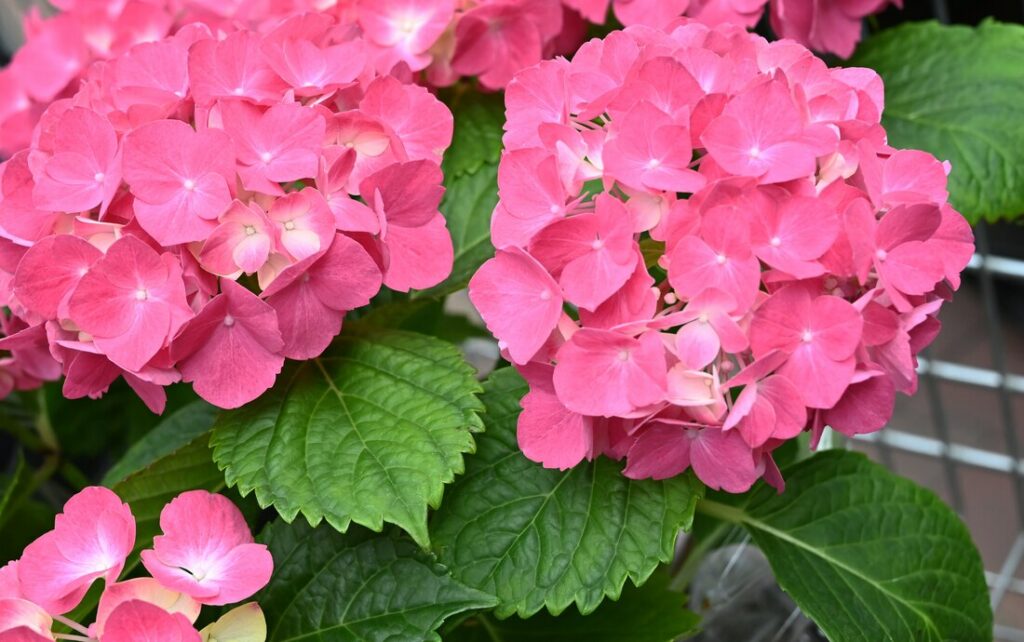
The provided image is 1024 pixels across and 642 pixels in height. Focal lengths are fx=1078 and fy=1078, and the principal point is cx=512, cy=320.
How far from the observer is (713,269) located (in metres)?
0.50

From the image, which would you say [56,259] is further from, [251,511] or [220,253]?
[251,511]

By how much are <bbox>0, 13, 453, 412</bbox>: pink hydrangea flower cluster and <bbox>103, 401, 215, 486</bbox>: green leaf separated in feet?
0.71

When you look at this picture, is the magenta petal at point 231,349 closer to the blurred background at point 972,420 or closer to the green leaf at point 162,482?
the green leaf at point 162,482

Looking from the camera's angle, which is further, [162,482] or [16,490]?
[16,490]

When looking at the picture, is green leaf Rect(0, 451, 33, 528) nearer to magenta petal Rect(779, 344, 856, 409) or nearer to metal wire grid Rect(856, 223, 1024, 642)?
magenta petal Rect(779, 344, 856, 409)

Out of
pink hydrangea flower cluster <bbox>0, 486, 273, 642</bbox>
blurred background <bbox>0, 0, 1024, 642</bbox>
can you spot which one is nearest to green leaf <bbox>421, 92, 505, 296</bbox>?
pink hydrangea flower cluster <bbox>0, 486, 273, 642</bbox>

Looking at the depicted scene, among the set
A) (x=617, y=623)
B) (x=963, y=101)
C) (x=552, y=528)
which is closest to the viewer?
(x=552, y=528)

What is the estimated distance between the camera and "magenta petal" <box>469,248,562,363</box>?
0.51 meters

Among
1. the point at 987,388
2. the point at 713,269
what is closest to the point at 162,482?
the point at 713,269

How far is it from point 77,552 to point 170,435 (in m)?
0.29

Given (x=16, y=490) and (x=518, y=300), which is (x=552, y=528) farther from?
(x=16, y=490)

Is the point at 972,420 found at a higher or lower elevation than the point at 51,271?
lower

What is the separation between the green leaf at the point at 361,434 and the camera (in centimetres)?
55

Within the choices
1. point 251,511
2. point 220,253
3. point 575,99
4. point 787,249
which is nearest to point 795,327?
point 787,249
